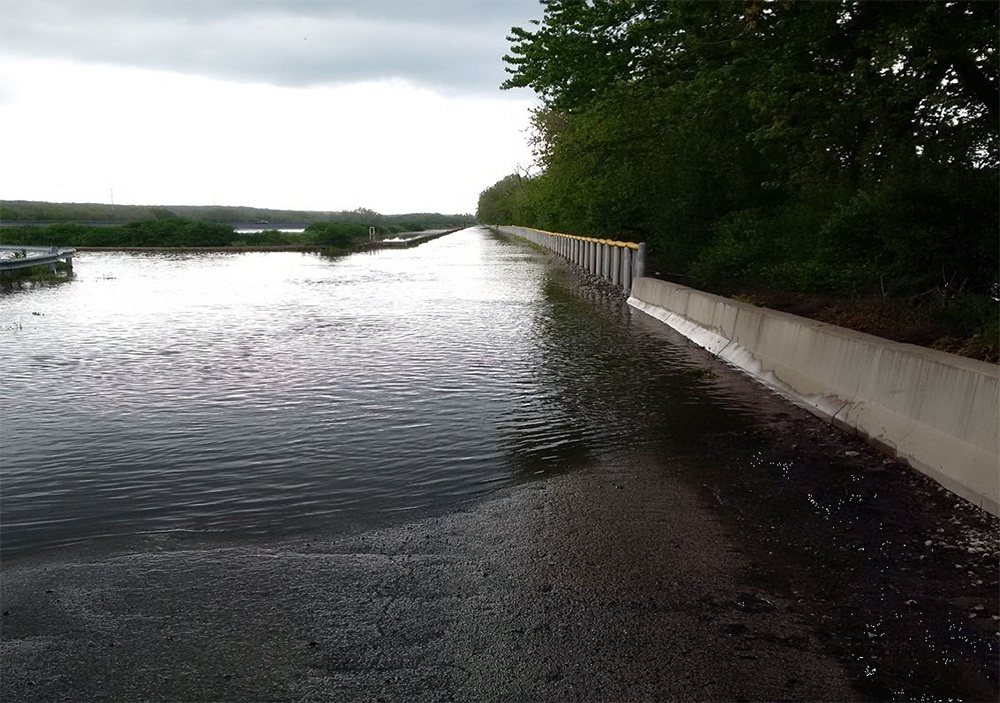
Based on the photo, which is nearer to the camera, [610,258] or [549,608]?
[549,608]

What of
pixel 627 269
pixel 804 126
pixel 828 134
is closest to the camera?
pixel 828 134

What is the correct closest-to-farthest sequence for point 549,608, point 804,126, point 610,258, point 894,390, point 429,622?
1. point 429,622
2. point 549,608
3. point 894,390
4. point 804,126
5. point 610,258

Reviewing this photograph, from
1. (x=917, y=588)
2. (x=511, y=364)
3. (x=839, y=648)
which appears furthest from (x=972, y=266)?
(x=839, y=648)

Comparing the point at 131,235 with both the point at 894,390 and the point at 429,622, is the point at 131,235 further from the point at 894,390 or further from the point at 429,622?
the point at 429,622

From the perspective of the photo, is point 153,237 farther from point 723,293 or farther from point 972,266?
point 972,266

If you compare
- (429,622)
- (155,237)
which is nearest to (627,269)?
(429,622)

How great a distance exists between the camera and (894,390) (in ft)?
24.3

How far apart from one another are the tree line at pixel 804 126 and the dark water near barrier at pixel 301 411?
3.18m

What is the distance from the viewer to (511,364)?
11945 millimetres

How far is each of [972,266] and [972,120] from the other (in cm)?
250

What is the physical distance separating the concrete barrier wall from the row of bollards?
1051 cm

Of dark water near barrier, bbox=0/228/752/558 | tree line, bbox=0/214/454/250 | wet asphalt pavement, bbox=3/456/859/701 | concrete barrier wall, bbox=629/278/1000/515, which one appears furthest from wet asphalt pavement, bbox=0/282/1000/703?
tree line, bbox=0/214/454/250

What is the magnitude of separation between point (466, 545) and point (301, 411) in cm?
400

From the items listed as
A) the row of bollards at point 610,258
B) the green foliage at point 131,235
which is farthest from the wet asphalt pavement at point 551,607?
the green foliage at point 131,235
